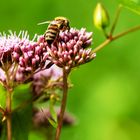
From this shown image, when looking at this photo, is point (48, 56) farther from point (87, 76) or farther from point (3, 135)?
point (87, 76)

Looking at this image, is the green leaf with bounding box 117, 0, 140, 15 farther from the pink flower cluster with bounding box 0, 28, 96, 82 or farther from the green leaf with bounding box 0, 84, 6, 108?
the green leaf with bounding box 0, 84, 6, 108

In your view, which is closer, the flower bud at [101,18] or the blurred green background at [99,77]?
the flower bud at [101,18]

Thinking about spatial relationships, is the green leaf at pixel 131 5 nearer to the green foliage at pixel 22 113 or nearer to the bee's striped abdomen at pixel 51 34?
the bee's striped abdomen at pixel 51 34

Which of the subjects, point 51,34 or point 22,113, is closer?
point 51,34

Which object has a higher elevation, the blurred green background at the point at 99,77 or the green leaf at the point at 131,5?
the blurred green background at the point at 99,77

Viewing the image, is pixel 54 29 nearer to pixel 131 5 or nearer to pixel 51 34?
pixel 51 34

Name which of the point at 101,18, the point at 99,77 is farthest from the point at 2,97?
the point at 99,77

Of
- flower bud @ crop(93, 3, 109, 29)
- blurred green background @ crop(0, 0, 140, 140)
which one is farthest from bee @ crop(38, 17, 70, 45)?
blurred green background @ crop(0, 0, 140, 140)

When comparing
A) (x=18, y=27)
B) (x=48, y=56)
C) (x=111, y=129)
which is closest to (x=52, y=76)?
(x=48, y=56)

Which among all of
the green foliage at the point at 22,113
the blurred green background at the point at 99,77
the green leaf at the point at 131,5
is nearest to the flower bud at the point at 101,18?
the green leaf at the point at 131,5
